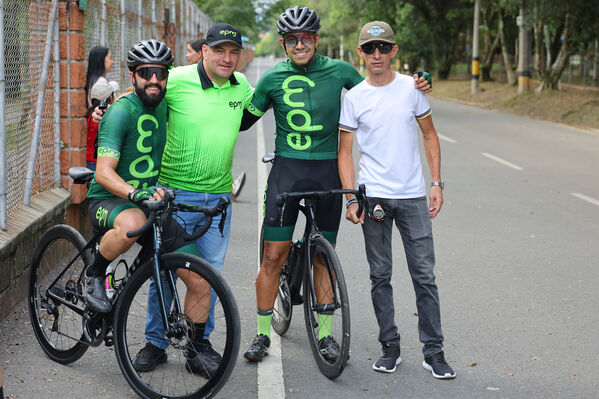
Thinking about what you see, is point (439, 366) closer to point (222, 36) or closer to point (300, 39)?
point (300, 39)

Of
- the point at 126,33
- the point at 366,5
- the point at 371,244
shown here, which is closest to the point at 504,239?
the point at 371,244

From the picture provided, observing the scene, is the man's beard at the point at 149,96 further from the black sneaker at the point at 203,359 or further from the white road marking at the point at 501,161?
the white road marking at the point at 501,161

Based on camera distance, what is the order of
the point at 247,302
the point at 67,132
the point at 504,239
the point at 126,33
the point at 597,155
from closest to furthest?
1. the point at 247,302
2. the point at 67,132
3. the point at 504,239
4. the point at 126,33
5. the point at 597,155

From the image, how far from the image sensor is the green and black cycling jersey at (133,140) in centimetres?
448

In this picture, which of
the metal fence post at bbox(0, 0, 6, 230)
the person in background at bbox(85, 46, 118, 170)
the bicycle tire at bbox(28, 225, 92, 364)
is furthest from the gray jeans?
the person in background at bbox(85, 46, 118, 170)

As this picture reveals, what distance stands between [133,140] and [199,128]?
415mm

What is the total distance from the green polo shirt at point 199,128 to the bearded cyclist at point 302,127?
190mm

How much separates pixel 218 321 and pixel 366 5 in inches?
1547

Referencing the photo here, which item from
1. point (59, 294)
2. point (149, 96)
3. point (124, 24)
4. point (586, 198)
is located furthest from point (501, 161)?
point (149, 96)

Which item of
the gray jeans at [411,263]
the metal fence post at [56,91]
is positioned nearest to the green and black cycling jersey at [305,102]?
the gray jeans at [411,263]

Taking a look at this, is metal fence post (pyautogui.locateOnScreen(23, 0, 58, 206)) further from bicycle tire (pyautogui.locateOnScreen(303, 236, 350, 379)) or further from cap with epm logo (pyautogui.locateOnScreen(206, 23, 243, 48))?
bicycle tire (pyautogui.locateOnScreen(303, 236, 350, 379))

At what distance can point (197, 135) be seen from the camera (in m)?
4.86

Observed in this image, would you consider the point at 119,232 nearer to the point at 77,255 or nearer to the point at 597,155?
the point at 77,255

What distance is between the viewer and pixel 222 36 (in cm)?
480
